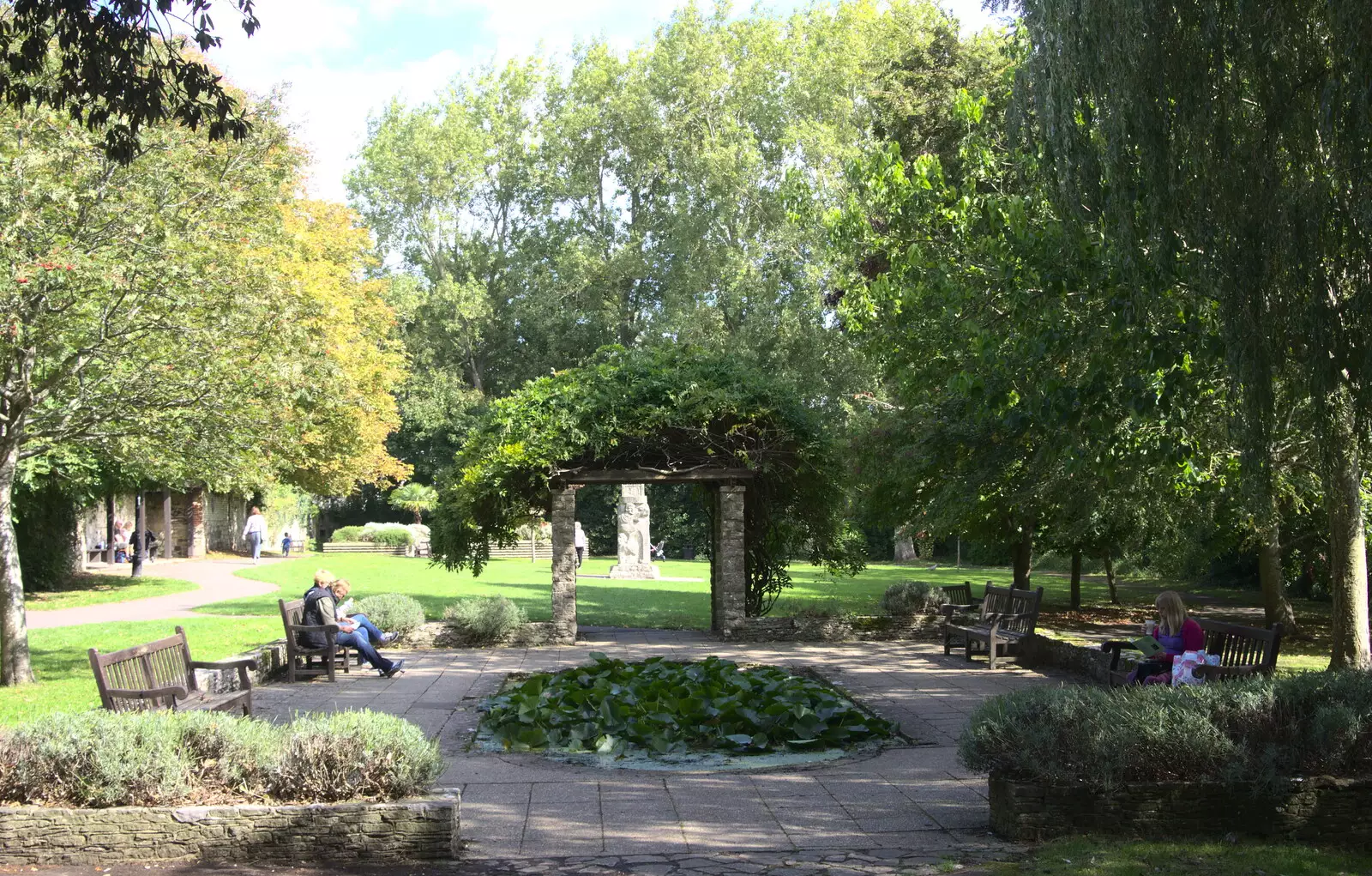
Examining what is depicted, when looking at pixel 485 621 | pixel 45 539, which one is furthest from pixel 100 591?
pixel 485 621

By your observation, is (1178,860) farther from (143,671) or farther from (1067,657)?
(1067,657)

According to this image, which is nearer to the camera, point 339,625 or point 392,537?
point 339,625

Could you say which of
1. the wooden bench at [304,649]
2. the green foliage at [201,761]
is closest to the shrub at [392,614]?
the wooden bench at [304,649]

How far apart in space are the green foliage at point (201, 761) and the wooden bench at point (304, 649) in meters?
5.99

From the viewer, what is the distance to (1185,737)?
6176 millimetres

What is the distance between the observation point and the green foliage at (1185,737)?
6133 mm

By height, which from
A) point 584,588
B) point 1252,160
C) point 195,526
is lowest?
point 584,588

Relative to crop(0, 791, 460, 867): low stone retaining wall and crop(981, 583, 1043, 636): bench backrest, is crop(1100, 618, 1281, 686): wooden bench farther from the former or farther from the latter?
crop(0, 791, 460, 867): low stone retaining wall

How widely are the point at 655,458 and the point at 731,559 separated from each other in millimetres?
1838

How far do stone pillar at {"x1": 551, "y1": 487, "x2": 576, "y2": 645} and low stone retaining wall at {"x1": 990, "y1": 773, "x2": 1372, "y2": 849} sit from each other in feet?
33.8

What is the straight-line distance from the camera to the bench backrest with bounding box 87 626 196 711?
764 cm

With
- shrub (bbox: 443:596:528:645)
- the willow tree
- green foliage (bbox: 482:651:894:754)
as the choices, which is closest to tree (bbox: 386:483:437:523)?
shrub (bbox: 443:596:528:645)

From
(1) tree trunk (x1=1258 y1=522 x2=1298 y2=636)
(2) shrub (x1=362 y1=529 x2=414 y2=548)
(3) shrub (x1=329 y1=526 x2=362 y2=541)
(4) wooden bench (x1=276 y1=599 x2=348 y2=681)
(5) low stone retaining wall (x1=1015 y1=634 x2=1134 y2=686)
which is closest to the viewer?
(5) low stone retaining wall (x1=1015 y1=634 x2=1134 y2=686)

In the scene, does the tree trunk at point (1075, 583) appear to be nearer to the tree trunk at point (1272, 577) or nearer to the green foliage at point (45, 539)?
the tree trunk at point (1272, 577)
